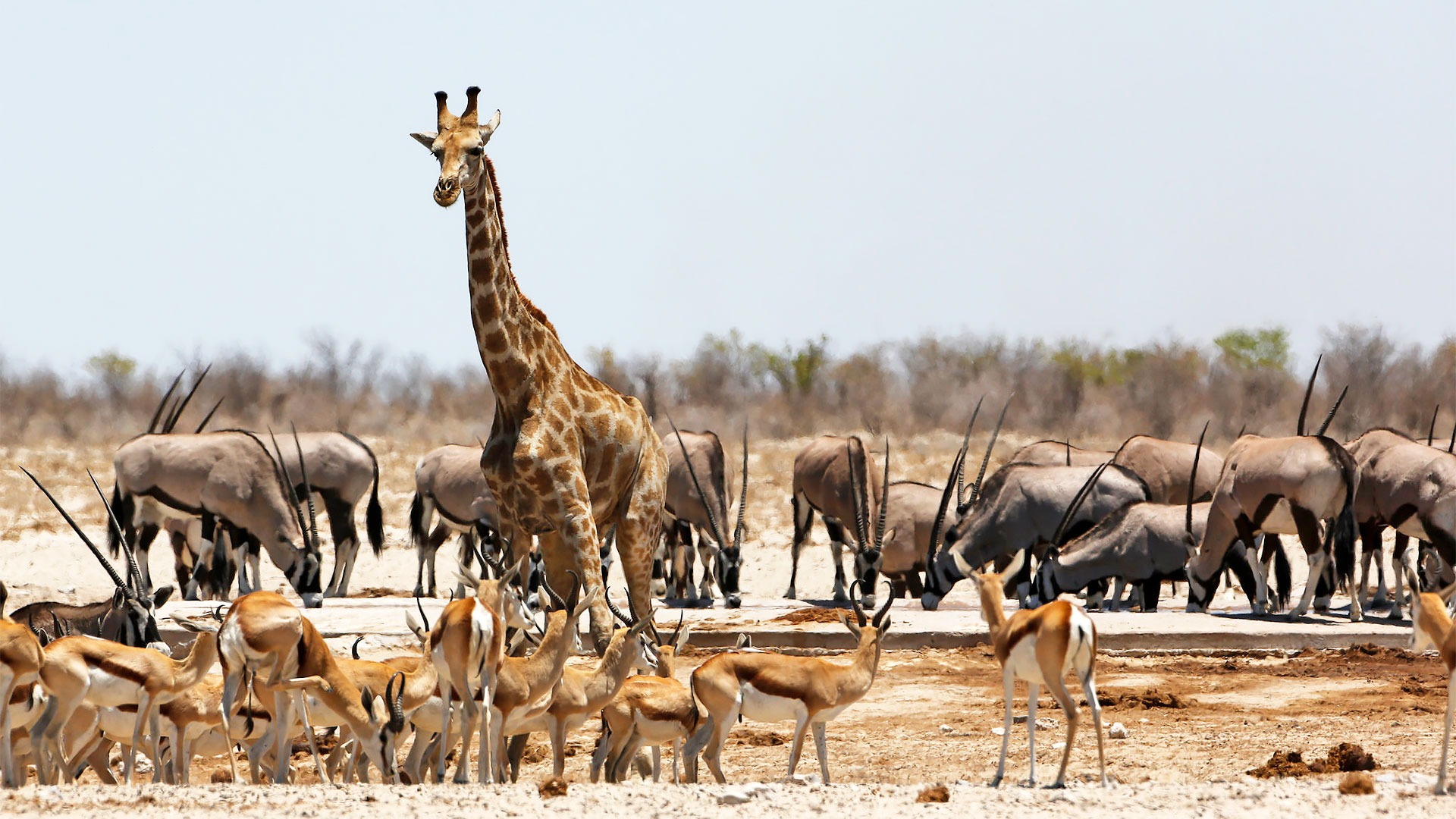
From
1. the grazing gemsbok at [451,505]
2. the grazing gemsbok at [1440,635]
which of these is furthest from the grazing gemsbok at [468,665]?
the grazing gemsbok at [451,505]

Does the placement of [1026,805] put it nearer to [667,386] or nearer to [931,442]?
[931,442]

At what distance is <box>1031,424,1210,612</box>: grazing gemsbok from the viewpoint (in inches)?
708

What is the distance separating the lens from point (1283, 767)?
25.6 ft

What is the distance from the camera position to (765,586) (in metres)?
24.3

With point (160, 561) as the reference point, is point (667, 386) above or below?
above

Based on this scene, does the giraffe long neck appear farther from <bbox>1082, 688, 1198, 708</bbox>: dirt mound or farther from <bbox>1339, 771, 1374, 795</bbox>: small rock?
<bbox>1339, 771, 1374, 795</bbox>: small rock

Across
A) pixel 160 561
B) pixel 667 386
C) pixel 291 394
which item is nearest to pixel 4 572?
pixel 160 561

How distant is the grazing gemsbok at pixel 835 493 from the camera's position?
20703 mm

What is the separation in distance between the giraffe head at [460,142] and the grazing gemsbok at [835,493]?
35.9 ft

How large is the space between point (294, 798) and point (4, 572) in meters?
18.9

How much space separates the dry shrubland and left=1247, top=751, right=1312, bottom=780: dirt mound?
34.5 m

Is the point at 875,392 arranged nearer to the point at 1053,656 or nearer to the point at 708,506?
the point at 708,506

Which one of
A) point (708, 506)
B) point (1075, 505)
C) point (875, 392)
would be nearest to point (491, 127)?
Result: point (1075, 505)

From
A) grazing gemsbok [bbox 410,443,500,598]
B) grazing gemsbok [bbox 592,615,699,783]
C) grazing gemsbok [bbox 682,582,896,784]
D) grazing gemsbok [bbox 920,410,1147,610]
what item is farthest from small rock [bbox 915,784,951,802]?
grazing gemsbok [bbox 410,443,500,598]
